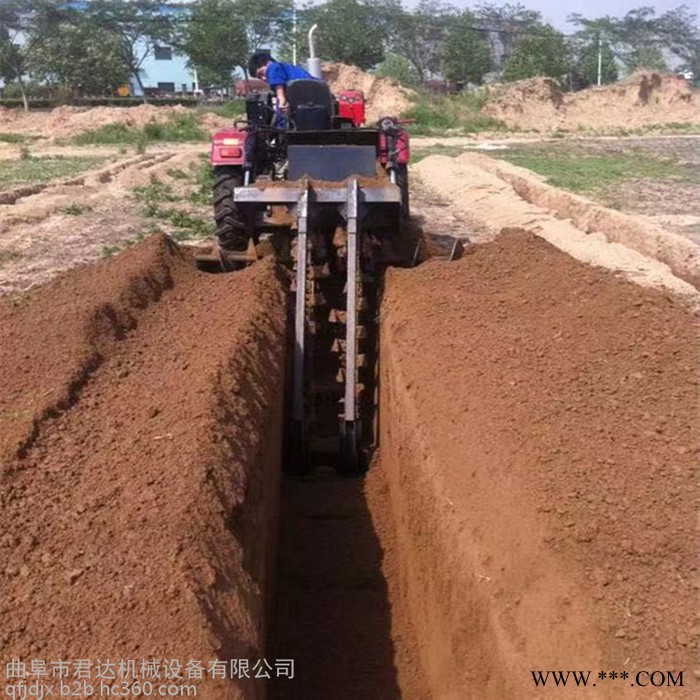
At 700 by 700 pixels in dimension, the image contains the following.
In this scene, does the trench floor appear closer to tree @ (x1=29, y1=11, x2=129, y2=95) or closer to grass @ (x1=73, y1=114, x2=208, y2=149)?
grass @ (x1=73, y1=114, x2=208, y2=149)

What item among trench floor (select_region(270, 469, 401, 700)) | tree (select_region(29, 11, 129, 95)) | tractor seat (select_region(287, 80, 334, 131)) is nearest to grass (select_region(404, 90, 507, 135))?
tree (select_region(29, 11, 129, 95))

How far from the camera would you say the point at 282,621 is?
16.8 ft

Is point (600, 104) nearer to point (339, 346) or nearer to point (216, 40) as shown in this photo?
point (216, 40)

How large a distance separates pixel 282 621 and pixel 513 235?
4.84 m

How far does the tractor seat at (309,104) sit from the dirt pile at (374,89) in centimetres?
3327

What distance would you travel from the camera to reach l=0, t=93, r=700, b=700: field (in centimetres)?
325

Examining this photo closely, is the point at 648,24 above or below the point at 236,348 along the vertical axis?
above

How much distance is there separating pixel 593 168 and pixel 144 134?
19004 mm

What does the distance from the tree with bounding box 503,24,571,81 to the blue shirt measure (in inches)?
1845

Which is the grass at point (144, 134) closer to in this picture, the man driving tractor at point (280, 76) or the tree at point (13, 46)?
the tree at point (13, 46)

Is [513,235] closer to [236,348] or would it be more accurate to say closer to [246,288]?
[246,288]

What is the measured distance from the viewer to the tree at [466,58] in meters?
55.2

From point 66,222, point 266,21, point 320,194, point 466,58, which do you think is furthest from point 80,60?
point 320,194

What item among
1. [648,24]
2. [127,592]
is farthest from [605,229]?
[648,24]
